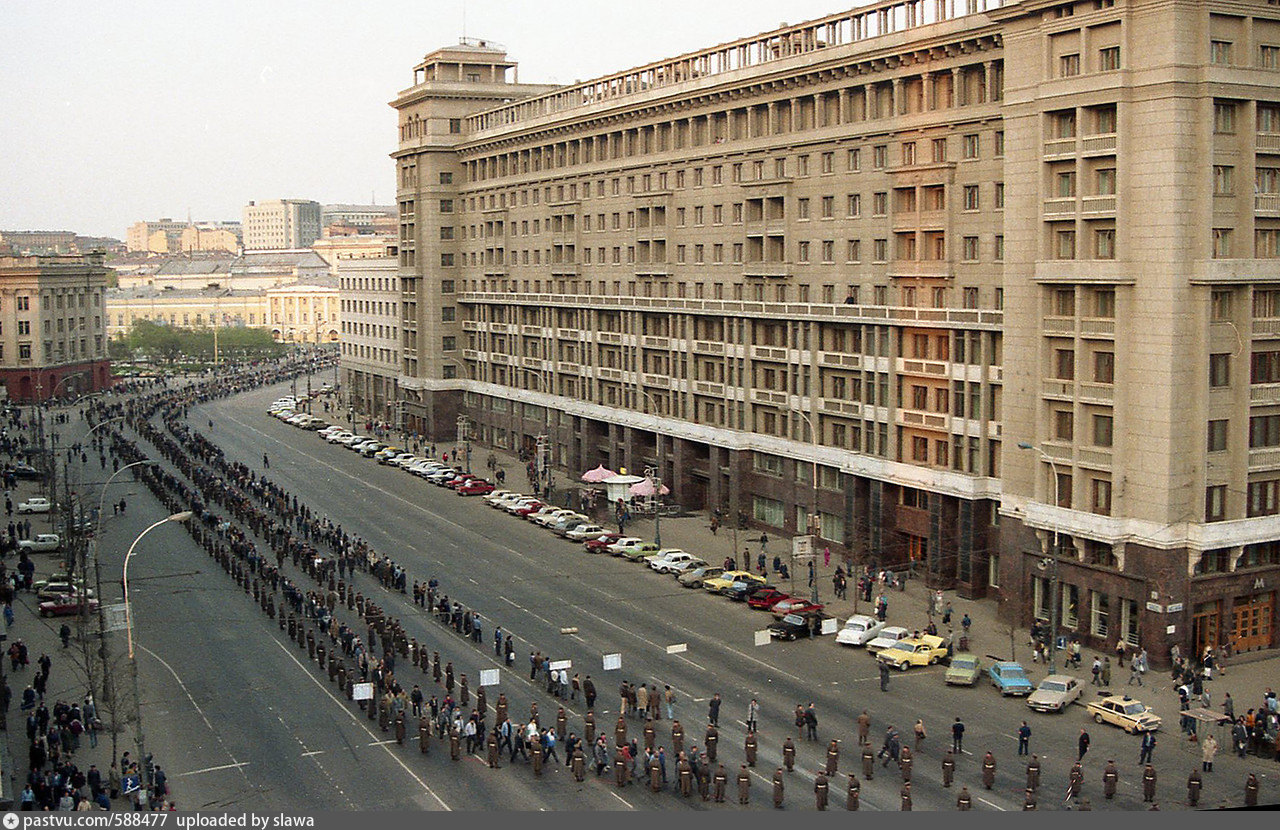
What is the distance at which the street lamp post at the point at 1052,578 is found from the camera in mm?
55188

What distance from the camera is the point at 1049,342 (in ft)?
203

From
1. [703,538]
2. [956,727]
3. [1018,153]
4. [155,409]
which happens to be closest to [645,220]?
[703,538]

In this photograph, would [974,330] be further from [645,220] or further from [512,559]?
[645,220]

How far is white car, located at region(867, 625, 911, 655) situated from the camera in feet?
194

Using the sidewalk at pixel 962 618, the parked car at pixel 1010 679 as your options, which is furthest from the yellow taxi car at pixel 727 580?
the parked car at pixel 1010 679

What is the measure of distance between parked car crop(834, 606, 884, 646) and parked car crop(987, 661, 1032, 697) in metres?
6.79

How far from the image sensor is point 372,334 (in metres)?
153

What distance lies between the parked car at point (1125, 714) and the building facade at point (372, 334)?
3813 inches

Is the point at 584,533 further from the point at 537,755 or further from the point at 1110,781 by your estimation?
the point at 1110,781

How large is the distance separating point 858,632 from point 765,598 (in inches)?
300

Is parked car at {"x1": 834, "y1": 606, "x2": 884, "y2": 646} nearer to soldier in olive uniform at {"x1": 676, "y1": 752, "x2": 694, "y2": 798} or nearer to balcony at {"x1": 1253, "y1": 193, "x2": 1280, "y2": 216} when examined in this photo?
soldier in olive uniform at {"x1": 676, "y1": 752, "x2": 694, "y2": 798}

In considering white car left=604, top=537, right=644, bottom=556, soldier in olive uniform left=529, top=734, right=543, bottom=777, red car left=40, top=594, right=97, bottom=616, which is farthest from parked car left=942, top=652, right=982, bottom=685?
red car left=40, top=594, right=97, bottom=616

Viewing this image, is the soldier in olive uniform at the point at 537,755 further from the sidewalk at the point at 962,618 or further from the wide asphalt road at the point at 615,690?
the sidewalk at the point at 962,618

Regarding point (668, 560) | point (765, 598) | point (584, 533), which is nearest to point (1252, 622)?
point (765, 598)
